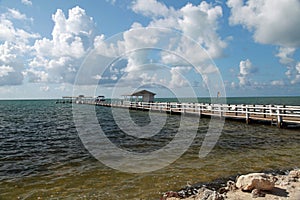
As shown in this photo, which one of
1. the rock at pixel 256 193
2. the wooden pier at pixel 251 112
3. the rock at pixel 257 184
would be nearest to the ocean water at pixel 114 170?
the rock at pixel 257 184

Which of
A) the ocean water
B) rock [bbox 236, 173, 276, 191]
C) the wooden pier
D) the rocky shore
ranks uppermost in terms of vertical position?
Answer: the wooden pier

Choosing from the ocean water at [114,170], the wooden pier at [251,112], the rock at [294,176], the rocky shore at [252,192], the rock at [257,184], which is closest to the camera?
the rocky shore at [252,192]

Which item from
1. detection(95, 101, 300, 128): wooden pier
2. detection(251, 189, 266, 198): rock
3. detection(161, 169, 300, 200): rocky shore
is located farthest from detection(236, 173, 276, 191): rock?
detection(95, 101, 300, 128): wooden pier

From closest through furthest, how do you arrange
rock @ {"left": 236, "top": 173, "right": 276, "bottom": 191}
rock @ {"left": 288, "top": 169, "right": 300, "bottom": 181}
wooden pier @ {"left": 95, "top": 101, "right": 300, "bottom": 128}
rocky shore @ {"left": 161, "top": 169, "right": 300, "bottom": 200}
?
rocky shore @ {"left": 161, "top": 169, "right": 300, "bottom": 200} → rock @ {"left": 236, "top": 173, "right": 276, "bottom": 191} → rock @ {"left": 288, "top": 169, "right": 300, "bottom": 181} → wooden pier @ {"left": 95, "top": 101, "right": 300, "bottom": 128}

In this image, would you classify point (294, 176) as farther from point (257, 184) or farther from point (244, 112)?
point (244, 112)

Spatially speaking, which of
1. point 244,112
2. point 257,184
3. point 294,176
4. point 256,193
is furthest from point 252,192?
point 244,112

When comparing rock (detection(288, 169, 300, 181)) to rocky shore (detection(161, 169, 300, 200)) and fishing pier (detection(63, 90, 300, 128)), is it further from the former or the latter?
fishing pier (detection(63, 90, 300, 128))

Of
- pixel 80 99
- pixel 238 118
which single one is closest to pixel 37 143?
pixel 238 118

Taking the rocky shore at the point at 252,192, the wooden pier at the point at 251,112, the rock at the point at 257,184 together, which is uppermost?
the wooden pier at the point at 251,112

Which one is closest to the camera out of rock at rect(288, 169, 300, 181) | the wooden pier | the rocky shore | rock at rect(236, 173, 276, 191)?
the rocky shore

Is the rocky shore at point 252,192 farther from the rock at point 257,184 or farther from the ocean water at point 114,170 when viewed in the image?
the ocean water at point 114,170

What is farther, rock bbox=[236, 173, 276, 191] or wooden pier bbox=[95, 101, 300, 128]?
wooden pier bbox=[95, 101, 300, 128]

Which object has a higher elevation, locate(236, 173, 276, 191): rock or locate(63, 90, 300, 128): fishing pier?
locate(63, 90, 300, 128): fishing pier

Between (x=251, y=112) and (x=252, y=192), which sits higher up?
(x=251, y=112)
